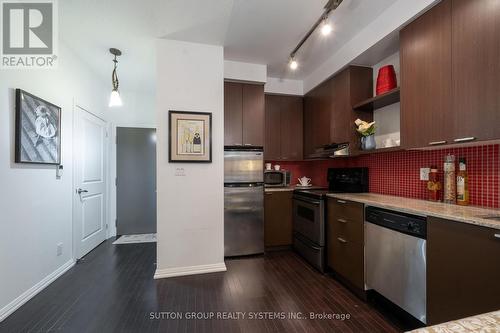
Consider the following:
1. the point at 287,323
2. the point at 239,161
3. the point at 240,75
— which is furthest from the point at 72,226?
the point at 240,75

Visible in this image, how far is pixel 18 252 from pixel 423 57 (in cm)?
388

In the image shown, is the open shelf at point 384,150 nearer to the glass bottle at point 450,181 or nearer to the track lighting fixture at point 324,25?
the glass bottle at point 450,181

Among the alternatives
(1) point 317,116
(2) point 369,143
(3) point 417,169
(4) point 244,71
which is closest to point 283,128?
(1) point 317,116

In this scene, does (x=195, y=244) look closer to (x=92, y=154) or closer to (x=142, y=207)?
(x=142, y=207)

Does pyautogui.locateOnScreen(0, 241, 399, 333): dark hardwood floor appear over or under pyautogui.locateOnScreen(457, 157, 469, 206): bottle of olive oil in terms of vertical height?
under

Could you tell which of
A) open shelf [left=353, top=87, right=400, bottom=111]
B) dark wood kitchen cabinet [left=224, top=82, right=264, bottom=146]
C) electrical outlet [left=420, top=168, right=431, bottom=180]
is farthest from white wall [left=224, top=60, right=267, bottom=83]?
electrical outlet [left=420, top=168, right=431, bottom=180]

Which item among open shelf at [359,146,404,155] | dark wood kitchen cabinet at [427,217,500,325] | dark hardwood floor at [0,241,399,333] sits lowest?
dark hardwood floor at [0,241,399,333]

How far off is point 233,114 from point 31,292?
2.85 metres

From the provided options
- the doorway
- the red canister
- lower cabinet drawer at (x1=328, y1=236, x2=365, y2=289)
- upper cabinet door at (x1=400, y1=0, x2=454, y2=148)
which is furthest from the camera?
the doorway

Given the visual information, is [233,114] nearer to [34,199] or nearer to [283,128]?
[283,128]

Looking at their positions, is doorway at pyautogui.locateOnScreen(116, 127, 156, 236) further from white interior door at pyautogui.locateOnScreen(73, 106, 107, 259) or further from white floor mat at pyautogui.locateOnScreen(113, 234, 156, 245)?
white interior door at pyautogui.locateOnScreen(73, 106, 107, 259)

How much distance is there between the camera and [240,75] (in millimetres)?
2998

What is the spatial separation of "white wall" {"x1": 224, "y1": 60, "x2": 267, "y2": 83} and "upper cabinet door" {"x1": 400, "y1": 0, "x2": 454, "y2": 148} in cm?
170

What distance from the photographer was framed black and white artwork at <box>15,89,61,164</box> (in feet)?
6.10
